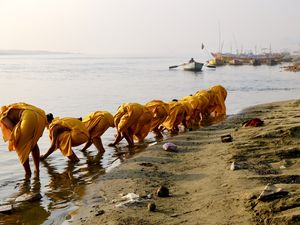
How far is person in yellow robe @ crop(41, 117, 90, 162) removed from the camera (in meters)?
9.27

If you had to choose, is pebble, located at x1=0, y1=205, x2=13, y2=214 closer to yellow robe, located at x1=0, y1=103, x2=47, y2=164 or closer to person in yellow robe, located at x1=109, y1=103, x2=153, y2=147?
yellow robe, located at x1=0, y1=103, x2=47, y2=164

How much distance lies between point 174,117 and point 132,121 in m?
2.70

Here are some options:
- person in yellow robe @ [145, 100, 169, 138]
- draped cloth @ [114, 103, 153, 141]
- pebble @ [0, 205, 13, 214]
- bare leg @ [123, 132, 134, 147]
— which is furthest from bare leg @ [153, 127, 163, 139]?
pebble @ [0, 205, 13, 214]

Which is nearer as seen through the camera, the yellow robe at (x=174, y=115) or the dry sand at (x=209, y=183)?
the dry sand at (x=209, y=183)

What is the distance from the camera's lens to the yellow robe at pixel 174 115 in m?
13.4

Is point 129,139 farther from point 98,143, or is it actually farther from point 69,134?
point 69,134

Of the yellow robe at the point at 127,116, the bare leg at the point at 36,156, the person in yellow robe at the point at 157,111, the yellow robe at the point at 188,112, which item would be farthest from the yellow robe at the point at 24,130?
the yellow robe at the point at 188,112

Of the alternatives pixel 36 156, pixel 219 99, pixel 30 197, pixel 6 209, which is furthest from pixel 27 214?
pixel 219 99

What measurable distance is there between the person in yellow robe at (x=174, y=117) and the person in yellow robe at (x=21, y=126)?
5.80m

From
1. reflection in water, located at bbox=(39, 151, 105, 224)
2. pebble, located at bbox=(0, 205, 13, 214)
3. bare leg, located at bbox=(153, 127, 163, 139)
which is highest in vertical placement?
pebble, located at bbox=(0, 205, 13, 214)

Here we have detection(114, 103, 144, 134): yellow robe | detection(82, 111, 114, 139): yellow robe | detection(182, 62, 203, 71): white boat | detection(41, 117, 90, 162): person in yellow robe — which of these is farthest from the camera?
detection(182, 62, 203, 71): white boat

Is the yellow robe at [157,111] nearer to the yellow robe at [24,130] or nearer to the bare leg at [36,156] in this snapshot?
the bare leg at [36,156]

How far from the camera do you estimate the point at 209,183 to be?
6672 mm

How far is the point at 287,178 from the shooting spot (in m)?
6.25
